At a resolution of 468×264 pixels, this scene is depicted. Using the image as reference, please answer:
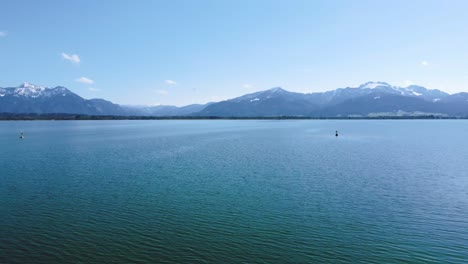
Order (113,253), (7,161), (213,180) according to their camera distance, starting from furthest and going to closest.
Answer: (7,161) → (213,180) → (113,253)

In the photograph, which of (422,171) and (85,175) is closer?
(85,175)

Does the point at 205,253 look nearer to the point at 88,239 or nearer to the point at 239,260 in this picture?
the point at 239,260

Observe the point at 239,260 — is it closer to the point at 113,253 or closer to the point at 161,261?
the point at 161,261

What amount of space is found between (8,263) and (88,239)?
5948 mm

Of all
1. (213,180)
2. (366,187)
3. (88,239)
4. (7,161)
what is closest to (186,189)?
(213,180)

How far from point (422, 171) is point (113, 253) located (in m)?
58.0

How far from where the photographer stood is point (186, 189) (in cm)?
4616

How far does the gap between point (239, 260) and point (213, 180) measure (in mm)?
28824

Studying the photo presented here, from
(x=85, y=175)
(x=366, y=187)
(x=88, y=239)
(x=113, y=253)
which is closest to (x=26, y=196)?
(x=85, y=175)

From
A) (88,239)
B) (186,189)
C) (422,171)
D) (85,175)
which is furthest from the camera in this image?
(422,171)

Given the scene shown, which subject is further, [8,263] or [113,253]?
[113,253]

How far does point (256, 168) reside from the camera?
65250 millimetres

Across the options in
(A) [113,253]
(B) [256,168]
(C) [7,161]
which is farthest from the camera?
(C) [7,161]

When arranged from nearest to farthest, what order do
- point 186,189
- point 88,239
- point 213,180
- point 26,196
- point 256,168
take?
point 88,239 → point 26,196 → point 186,189 → point 213,180 → point 256,168
